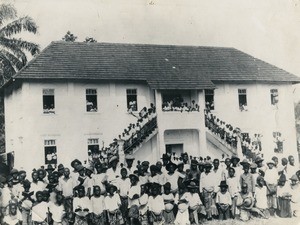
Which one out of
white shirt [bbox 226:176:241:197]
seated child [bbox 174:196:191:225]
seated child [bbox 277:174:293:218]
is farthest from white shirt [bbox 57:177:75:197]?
seated child [bbox 277:174:293:218]

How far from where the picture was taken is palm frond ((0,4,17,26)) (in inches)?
291

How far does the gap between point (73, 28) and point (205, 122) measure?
5.36 metres

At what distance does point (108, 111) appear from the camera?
1193 centimetres

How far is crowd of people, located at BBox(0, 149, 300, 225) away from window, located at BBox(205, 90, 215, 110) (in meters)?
5.02

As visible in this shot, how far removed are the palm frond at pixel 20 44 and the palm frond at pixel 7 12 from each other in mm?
989

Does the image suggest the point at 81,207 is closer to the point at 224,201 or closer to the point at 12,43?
the point at 224,201

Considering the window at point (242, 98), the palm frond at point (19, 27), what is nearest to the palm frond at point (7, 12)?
the palm frond at point (19, 27)

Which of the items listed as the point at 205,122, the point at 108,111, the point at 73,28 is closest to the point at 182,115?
the point at 205,122

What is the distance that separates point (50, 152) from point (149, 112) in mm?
2895

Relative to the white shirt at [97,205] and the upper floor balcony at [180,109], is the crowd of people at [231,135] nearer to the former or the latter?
the upper floor balcony at [180,109]

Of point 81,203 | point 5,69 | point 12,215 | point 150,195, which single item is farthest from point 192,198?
A: point 5,69

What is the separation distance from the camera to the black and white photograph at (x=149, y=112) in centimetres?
690

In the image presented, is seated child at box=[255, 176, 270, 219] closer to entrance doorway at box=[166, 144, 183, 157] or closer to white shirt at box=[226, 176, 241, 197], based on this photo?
white shirt at box=[226, 176, 241, 197]

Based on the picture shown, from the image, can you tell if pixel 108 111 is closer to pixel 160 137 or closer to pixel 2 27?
pixel 160 137
